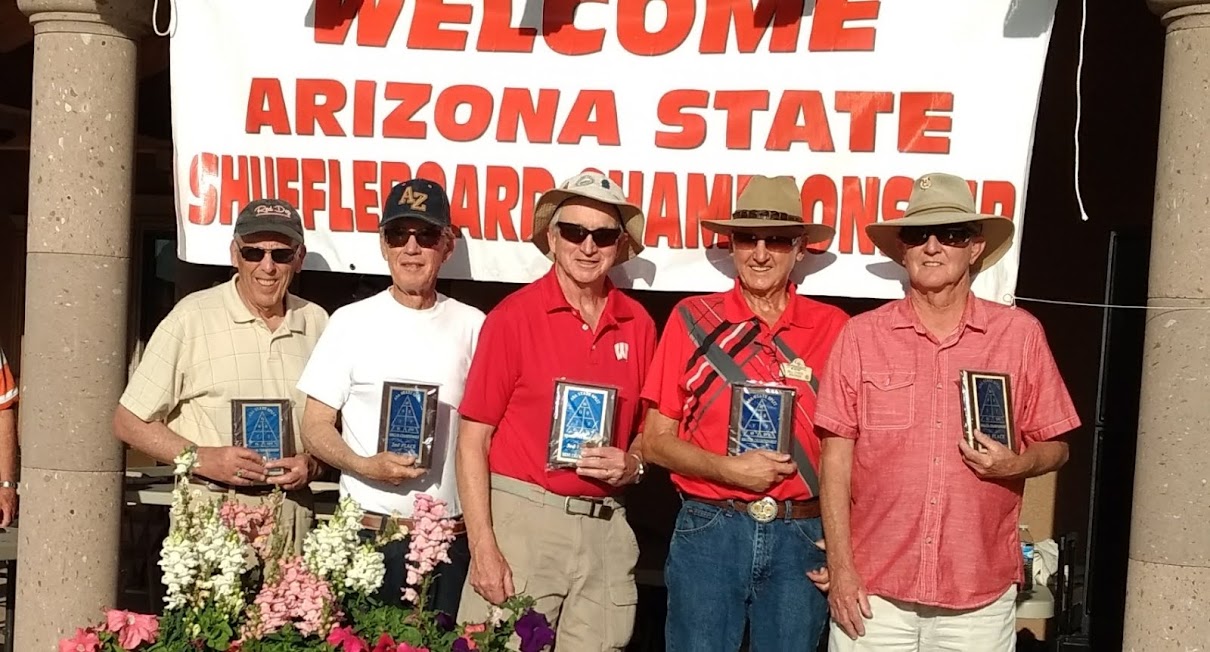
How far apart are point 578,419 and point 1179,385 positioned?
1.93m

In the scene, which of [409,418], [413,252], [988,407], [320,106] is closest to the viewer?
[988,407]

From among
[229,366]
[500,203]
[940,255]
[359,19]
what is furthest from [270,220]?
[940,255]

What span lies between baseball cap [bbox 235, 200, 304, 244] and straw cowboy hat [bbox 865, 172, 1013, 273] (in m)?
2.05

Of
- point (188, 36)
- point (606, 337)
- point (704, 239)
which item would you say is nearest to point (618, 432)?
point (606, 337)

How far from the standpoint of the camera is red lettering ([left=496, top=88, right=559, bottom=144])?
5.00 meters

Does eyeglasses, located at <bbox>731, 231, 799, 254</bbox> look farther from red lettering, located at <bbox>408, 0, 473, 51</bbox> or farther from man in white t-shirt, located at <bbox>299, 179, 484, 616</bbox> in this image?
red lettering, located at <bbox>408, 0, 473, 51</bbox>


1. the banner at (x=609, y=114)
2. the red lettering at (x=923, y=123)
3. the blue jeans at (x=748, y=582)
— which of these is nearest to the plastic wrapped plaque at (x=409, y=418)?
the blue jeans at (x=748, y=582)

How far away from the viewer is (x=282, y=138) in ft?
16.9

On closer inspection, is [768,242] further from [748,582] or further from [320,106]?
[320,106]

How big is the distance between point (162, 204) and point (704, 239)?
612 centimetres

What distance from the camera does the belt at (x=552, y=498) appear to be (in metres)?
4.22

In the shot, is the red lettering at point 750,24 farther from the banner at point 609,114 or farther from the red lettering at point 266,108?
the red lettering at point 266,108

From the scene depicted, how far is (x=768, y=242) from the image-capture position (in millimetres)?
4254

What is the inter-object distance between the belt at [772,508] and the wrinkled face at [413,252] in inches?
48.8
